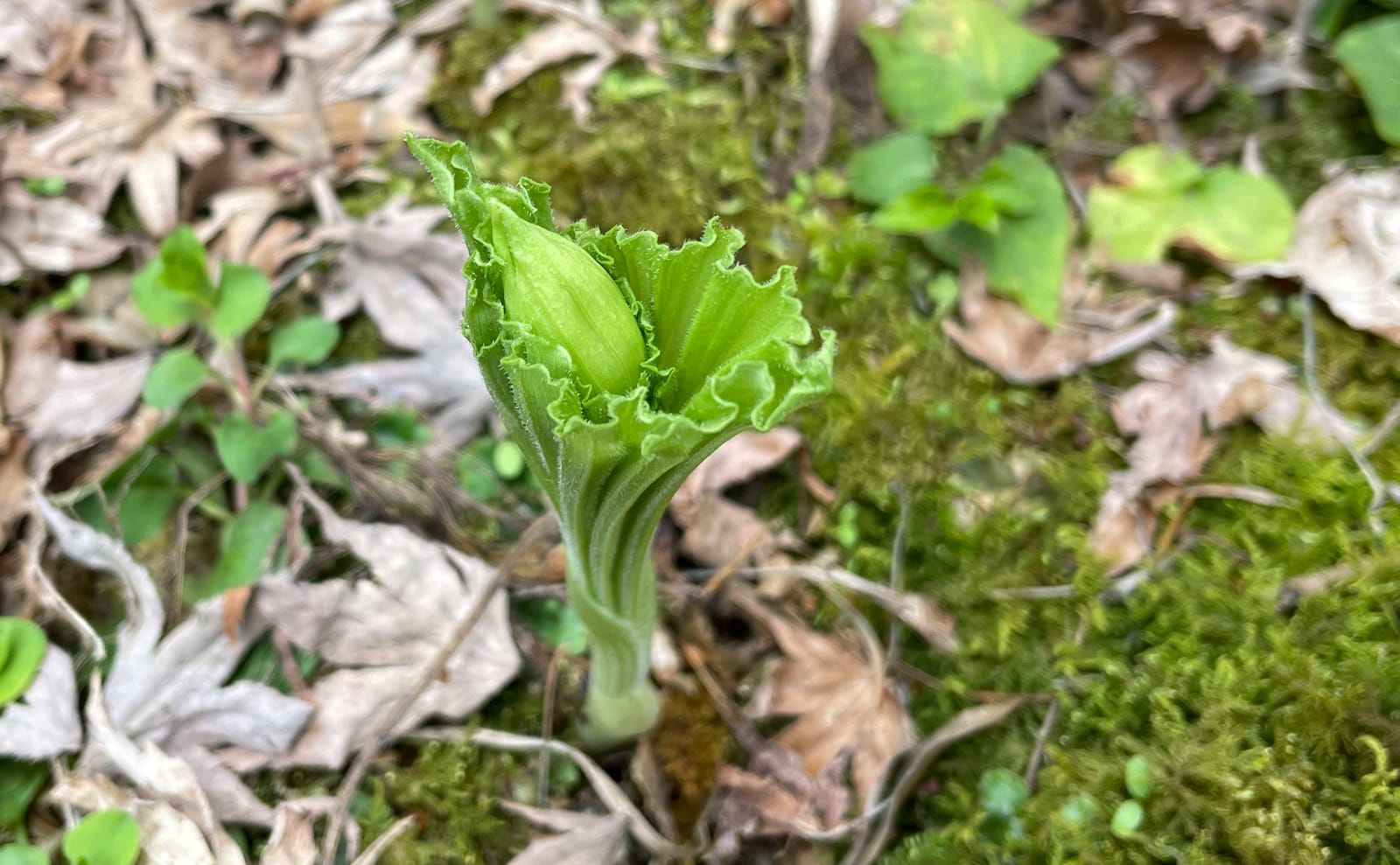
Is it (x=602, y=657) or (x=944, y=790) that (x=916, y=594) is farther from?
(x=602, y=657)

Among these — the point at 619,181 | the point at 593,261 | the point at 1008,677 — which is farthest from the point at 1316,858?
the point at 619,181

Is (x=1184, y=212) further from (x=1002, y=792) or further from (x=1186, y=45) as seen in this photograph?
(x=1002, y=792)

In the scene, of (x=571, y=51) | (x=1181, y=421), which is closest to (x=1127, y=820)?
(x=1181, y=421)

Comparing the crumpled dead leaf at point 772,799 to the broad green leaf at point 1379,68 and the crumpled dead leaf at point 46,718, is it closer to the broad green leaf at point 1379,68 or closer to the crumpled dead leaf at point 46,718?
the crumpled dead leaf at point 46,718

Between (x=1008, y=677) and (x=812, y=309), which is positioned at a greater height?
(x=812, y=309)

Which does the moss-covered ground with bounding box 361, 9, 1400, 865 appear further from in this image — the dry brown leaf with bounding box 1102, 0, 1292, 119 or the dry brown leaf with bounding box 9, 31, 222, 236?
the dry brown leaf with bounding box 9, 31, 222, 236

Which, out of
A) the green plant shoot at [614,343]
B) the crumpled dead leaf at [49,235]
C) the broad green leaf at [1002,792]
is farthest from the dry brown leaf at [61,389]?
the broad green leaf at [1002,792]

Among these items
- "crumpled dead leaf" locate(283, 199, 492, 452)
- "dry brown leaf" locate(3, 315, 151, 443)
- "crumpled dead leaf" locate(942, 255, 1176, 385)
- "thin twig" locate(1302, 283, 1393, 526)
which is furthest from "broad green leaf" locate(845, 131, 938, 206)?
"dry brown leaf" locate(3, 315, 151, 443)
